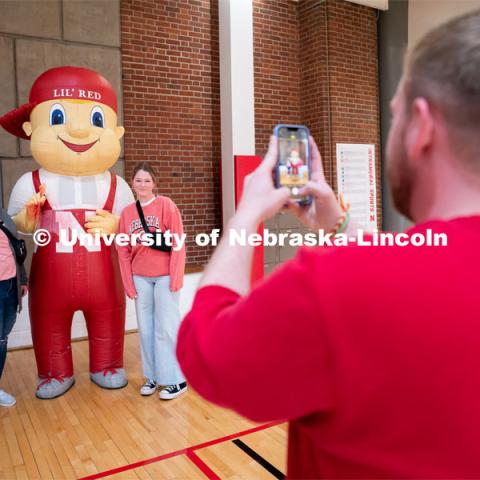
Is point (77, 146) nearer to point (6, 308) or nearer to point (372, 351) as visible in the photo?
point (6, 308)

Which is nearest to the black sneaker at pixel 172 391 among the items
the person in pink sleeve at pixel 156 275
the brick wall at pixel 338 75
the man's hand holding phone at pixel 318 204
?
the person in pink sleeve at pixel 156 275

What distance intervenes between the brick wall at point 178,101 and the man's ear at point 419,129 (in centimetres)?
492

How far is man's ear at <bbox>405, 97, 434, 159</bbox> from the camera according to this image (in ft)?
2.19

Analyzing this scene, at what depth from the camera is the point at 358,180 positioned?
649 cm

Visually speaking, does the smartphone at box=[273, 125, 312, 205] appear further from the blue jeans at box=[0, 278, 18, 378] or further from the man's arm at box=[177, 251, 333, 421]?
the blue jeans at box=[0, 278, 18, 378]

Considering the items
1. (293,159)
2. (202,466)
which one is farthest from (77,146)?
(293,159)

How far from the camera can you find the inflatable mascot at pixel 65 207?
336 centimetres

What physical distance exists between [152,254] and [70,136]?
3.11ft

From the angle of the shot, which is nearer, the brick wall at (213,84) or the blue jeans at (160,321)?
the blue jeans at (160,321)

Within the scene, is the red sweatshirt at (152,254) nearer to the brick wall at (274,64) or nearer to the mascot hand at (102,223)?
the mascot hand at (102,223)

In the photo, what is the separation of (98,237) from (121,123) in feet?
7.25

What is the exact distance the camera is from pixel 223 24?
5.62 m

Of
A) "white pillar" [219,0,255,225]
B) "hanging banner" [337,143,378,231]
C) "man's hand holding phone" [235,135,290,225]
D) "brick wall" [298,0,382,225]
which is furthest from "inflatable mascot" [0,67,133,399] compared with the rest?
"hanging banner" [337,143,378,231]

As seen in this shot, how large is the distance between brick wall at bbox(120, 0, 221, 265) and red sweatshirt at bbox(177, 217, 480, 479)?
195 inches
